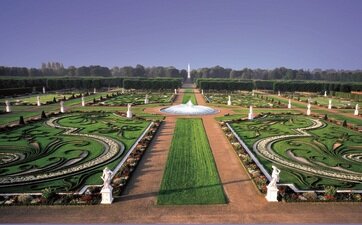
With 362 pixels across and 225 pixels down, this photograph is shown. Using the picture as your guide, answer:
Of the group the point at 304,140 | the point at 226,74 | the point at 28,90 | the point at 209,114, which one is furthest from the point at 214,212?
the point at 226,74

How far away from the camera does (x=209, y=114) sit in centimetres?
3581

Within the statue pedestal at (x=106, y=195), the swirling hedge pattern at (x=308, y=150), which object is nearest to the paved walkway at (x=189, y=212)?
the statue pedestal at (x=106, y=195)

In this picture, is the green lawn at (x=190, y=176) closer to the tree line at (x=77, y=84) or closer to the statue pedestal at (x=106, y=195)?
the statue pedestal at (x=106, y=195)

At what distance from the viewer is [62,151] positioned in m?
18.6

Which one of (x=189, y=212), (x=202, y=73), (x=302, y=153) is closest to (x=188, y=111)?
(x=302, y=153)

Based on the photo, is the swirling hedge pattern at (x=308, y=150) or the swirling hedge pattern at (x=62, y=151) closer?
the swirling hedge pattern at (x=62, y=151)

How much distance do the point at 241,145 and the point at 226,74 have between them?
176m

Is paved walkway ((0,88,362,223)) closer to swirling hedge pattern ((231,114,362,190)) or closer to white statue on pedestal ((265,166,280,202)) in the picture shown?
white statue on pedestal ((265,166,280,202))

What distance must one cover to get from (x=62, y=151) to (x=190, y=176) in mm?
9493

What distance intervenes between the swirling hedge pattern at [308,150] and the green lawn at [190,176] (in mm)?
3535

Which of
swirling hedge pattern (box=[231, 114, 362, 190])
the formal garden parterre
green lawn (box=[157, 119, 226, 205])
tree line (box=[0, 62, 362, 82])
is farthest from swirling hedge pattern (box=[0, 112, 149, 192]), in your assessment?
tree line (box=[0, 62, 362, 82])

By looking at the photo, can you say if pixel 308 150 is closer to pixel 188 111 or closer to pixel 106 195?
pixel 106 195

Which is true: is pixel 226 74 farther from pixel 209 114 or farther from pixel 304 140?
pixel 304 140

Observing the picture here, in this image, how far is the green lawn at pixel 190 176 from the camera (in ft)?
38.9
